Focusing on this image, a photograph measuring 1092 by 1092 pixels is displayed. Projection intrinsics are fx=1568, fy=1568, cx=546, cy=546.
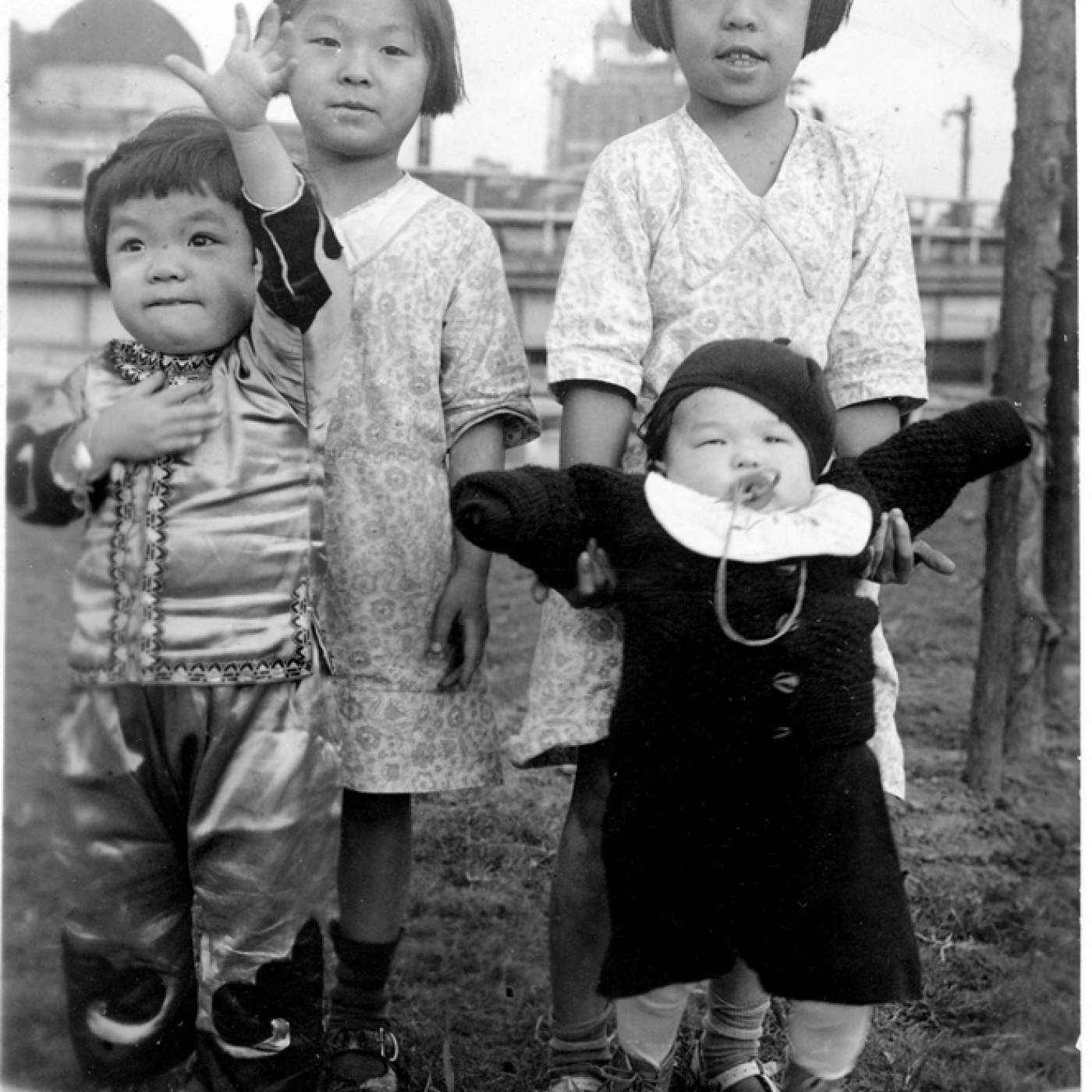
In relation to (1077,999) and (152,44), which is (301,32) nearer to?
(152,44)

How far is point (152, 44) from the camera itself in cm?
260

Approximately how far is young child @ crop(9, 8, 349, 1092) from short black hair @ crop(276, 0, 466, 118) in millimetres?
403

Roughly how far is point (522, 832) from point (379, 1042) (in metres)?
1.11

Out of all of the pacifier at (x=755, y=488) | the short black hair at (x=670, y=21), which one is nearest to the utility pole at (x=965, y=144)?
the short black hair at (x=670, y=21)

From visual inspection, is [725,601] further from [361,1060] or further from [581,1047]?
[361,1060]

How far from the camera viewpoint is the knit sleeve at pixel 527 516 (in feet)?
7.56

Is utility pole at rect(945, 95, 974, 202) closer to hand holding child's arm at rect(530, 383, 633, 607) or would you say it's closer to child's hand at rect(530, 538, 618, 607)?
hand holding child's arm at rect(530, 383, 633, 607)

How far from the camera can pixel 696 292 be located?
2.55 m

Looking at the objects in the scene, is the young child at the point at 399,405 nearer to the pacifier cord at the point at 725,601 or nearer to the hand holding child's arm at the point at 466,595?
the hand holding child's arm at the point at 466,595

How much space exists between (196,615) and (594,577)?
23.8 inches

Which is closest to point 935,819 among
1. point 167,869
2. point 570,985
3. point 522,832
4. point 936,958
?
point 936,958

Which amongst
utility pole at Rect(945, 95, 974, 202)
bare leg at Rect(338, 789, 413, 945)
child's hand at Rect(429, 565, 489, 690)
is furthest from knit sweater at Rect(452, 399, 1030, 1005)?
utility pole at Rect(945, 95, 974, 202)

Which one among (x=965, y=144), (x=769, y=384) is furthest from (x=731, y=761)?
(x=965, y=144)

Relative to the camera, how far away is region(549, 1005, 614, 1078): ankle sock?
2.67 m
